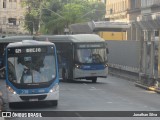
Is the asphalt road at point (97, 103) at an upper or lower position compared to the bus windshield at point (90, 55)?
lower

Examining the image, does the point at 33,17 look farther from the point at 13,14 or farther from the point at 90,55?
the point at 90,55

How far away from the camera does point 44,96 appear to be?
2094 cm

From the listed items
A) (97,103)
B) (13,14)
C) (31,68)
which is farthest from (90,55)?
(13,14)

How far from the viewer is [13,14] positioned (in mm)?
127625

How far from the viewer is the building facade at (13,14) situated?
124 meters

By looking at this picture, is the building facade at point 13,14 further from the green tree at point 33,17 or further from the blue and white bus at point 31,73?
the blue and white bus at point 31,73

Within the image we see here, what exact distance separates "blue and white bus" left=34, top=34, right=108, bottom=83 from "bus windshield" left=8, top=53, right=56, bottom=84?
46.1ft

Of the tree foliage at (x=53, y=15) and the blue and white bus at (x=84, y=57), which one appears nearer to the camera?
the blue and white bus at (x=84, y=57)

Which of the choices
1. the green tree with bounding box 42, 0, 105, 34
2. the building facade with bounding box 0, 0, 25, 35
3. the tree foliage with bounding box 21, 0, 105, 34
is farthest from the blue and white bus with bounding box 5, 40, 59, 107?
the building facade with bounding box 0, 0, 25, 35

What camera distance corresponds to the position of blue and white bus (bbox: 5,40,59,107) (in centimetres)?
2083

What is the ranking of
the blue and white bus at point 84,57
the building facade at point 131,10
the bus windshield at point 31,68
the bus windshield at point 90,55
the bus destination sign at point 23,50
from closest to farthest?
the bus windshield at point 31,68 → the bus destination sign at point 23,50 → the blue and white bus at point 84,57 → the bus windshield at point 90,55 → the building facade at point 131,10

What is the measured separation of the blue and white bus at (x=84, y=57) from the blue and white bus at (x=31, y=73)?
1394 centimetres

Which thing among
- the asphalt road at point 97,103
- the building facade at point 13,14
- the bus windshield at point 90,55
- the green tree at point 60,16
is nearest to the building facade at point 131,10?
the green tree at point 60,16

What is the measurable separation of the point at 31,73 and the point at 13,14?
108 metres
